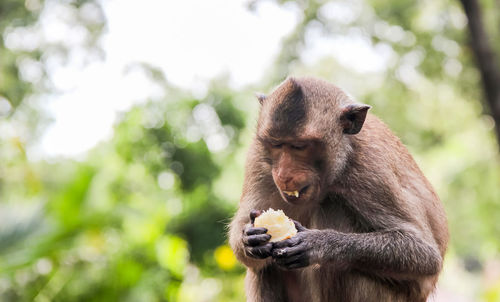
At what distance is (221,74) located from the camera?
44.3 ft

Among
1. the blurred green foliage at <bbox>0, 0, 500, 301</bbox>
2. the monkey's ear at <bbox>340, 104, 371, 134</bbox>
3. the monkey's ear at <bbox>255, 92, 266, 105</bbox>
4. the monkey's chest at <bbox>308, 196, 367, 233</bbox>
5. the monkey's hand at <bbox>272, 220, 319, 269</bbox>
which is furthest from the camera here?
the blurred green foliage at <bbox>0, 0, 500, 301</bbox>

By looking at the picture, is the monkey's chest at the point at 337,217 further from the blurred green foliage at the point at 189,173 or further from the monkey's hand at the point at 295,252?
the blurred green foliage at the point at 189,173

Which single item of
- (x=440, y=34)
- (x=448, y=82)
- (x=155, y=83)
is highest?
(x=440, y=34)

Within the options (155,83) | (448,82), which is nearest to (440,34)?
(448,82)

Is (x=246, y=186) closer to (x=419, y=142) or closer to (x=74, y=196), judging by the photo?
(x=74, y=196)

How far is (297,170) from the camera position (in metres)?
3.26

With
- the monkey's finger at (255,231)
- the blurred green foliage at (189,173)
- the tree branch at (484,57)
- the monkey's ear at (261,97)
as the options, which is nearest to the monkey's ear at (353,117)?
the monkey's ear at (261,97)

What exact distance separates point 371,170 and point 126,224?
8.24 metres

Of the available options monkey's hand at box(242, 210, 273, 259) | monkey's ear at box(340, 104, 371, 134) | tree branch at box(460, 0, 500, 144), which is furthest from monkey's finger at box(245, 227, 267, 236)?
tree branch at box(460, 0, 500, 144)

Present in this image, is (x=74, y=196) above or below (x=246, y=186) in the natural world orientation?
→ below

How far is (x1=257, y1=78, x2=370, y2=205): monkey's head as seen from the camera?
3264 millimetres

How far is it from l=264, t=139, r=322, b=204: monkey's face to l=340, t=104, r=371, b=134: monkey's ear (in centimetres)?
27

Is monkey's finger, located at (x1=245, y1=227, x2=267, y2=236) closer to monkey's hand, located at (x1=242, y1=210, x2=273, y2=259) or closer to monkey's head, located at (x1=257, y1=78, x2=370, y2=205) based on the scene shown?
monkey's hand, located at (x1=242, y1=210, x2=273, y2=259)

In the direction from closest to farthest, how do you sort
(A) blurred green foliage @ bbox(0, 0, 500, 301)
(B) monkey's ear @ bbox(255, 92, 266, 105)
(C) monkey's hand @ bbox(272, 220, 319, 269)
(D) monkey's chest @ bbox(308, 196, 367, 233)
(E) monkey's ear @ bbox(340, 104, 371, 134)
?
1. (C) monkey's hand @ bbox(272, 220, 319, 269)
2. (E) monkey's ear @ bbox(340, 104, 371, 134)
3. (D) monkey's chest @ bbox(308, 196, 367, 233)
4. (B) monkey's ear @ bbox(255, 92, 266, 105)
5. (A) blurred green foliage @ bbox(0, 0, 500, 301)
